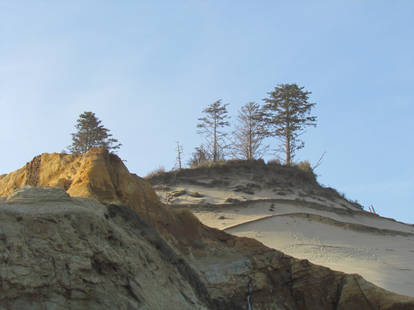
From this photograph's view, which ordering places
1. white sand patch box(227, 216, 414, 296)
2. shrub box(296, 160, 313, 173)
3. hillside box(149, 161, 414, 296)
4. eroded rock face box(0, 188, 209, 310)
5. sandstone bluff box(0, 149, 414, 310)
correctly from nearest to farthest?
eroded rock face box(0, 188, 209, 310), sandstone bluff box(0, 149, 414, 310), white sand patch box(227, 216, 414, 296), hillside box(149, 161, 414, 296), shrub box(296, 160, 313, 173)

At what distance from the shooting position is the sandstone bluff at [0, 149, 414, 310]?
168 inches

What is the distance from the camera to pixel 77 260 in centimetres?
449

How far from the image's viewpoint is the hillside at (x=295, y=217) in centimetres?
1686

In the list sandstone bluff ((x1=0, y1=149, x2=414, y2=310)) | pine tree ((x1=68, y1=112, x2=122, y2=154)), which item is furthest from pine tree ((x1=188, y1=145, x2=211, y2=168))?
sandstone bluff ((x1=0, y1=149, x2=414, y2=310))

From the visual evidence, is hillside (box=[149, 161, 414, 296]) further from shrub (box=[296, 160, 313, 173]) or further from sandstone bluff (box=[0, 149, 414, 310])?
sandstone bluff (box=[0, 149, 414, 310])

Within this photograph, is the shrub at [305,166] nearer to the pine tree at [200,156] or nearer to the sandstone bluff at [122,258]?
the pine tree at [200,156]

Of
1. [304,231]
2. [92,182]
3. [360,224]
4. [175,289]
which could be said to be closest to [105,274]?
[175,289]

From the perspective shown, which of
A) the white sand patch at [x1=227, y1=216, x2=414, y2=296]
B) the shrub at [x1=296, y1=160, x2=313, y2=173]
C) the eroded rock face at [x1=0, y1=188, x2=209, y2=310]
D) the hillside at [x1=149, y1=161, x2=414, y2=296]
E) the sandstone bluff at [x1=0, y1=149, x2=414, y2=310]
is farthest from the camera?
the shrub at [x1=296, y1=160, x2=313, y2=173]

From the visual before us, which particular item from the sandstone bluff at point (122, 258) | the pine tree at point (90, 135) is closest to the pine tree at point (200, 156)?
the pine tree at point (90, 135)

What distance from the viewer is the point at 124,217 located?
582 centimetres

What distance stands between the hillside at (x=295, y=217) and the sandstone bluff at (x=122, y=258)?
575 cm

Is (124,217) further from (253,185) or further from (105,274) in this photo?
(253,185)

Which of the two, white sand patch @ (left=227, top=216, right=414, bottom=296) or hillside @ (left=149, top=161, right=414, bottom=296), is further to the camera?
hillside @ (left=149, top=161, right=414, bottom=296)

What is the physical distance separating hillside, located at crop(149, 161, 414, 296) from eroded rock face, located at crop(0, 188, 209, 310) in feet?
29.8
